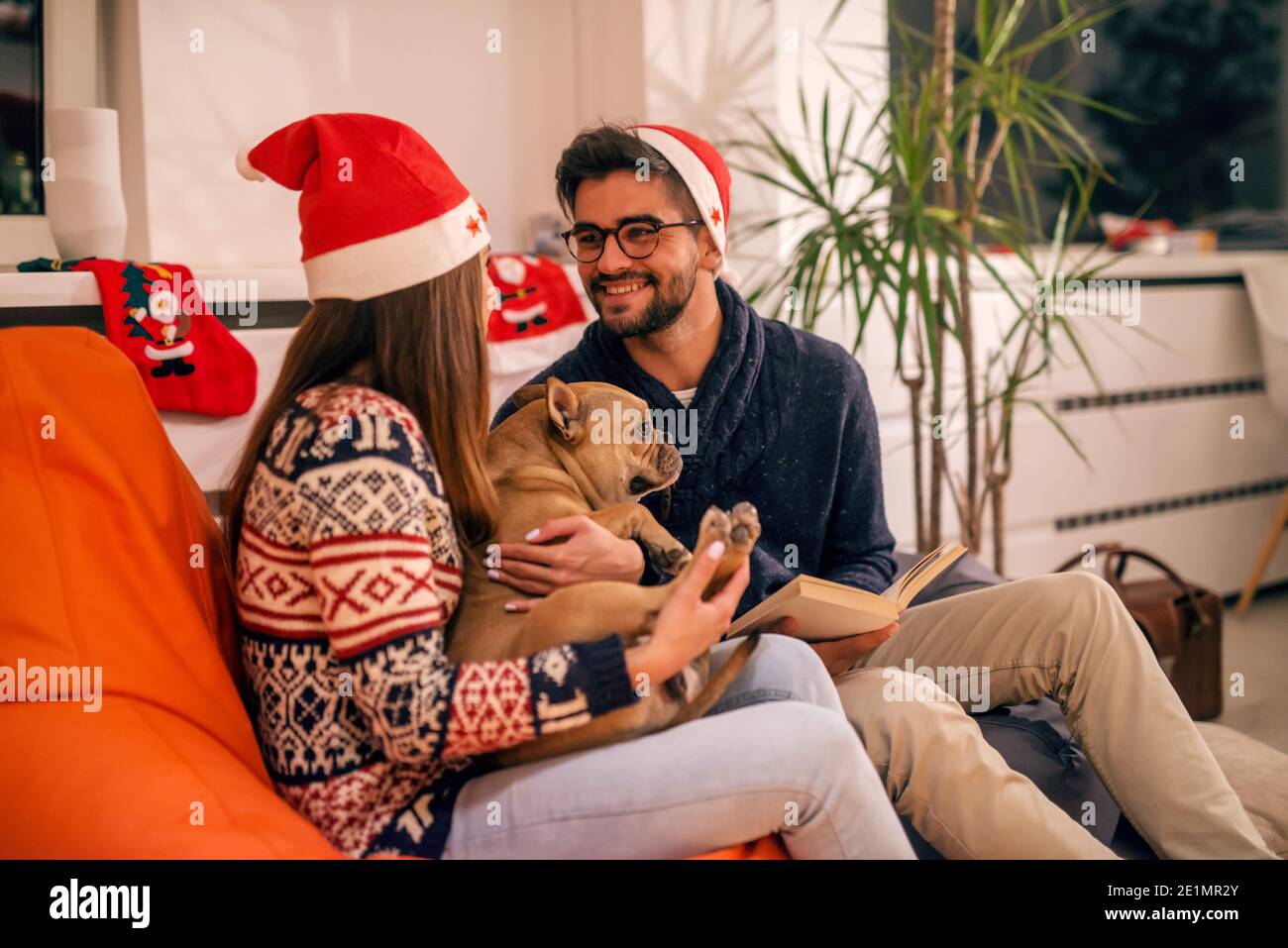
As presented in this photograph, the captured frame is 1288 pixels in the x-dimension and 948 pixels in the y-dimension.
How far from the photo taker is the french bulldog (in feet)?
4.32

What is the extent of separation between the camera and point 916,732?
1618 mm

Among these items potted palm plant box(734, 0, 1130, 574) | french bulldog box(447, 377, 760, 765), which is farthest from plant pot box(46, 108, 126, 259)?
potted palm plant box(734, 0, 1130, 574)

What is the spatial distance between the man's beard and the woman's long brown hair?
681 mm

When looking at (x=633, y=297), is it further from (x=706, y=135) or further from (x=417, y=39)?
(x=417, y=39)

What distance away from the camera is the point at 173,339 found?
218 cm

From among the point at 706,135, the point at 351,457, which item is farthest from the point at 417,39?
the point at 351,457

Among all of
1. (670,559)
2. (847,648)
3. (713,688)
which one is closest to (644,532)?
(670,559)

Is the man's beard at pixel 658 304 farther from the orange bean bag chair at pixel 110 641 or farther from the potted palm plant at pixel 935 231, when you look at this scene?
the orange bean bag chair at pixel 110 641

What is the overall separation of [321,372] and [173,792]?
50 cm

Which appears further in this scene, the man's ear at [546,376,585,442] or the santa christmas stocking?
the santa christmas stocking

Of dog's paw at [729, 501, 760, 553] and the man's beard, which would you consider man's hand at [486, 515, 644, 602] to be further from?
the man's beard

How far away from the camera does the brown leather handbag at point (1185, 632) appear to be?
2898 millimetres

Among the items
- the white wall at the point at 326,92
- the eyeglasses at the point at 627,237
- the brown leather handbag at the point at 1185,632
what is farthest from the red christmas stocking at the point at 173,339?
the brown leather handbag at the point at 1185,632
